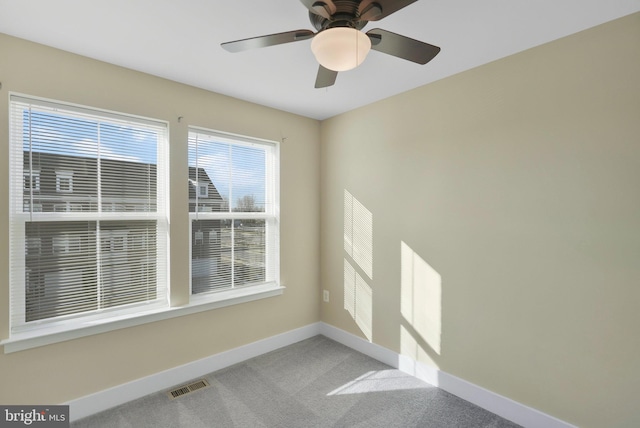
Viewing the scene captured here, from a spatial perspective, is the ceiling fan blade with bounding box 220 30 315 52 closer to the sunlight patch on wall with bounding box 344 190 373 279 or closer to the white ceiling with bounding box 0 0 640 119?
the white ceiling with bounding box 0 0 640 119

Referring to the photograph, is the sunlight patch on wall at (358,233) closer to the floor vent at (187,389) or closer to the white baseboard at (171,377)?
the white baseboard at (171,377)

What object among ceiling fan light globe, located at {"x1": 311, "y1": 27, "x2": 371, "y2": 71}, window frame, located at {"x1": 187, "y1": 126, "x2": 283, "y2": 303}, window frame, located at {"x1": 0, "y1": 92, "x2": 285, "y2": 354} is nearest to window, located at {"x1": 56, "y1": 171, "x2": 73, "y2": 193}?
window frame, located at {"x1": 0, "y1": 92, "x2": 285, "y2": 354}

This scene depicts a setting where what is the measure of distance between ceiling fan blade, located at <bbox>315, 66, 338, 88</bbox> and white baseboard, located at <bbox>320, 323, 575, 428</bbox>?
238cm

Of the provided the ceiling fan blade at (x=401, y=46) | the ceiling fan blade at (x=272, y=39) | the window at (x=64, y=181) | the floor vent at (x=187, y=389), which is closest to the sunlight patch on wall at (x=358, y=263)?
the floor vent at (x=187, y=389)

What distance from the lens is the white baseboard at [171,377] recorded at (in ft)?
7.02

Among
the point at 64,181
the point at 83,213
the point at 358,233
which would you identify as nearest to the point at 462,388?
the point at 358,233

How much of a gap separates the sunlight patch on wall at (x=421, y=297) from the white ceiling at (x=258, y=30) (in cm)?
156

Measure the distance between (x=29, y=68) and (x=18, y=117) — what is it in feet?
1.06

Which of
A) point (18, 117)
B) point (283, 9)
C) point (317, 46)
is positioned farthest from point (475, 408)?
point (18, 117)

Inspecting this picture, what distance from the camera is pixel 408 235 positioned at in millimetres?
2766

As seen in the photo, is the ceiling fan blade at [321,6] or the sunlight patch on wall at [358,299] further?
the sunlight patch on wall at [358,299]

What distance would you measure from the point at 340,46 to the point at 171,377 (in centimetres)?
271

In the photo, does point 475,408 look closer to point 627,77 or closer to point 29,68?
point 627,77

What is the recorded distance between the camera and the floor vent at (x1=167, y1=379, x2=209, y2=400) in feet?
7.89
